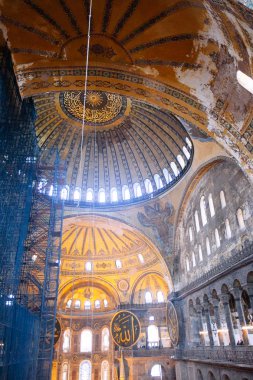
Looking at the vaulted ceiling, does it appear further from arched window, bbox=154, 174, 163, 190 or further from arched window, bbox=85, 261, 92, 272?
arched window, bbox=85, 261, 92, 272

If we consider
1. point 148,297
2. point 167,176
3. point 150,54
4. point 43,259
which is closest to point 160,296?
point 148,297

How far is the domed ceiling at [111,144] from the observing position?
16.4 metres

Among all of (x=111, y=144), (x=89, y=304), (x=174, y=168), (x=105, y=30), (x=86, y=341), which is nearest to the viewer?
(x=105, y=30)

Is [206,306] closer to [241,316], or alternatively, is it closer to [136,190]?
[241,316]

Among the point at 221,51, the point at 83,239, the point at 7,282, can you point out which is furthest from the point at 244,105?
the point at 83,239

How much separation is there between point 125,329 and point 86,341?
8.17m

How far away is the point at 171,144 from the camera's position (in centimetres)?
1752

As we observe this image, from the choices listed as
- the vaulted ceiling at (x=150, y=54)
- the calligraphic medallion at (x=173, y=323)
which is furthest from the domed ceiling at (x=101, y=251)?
the vaulted ceiling at (x=150, y=54)

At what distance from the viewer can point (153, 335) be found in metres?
22.7

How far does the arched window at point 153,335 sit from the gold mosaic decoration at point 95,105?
15.7 meters

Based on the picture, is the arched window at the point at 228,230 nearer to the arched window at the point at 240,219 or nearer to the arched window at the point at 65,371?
the arched window at the point at 240,219

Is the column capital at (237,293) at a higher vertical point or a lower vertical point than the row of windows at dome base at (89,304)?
lower

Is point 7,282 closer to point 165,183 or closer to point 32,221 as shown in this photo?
point 32,221

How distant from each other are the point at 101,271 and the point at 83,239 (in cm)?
310
